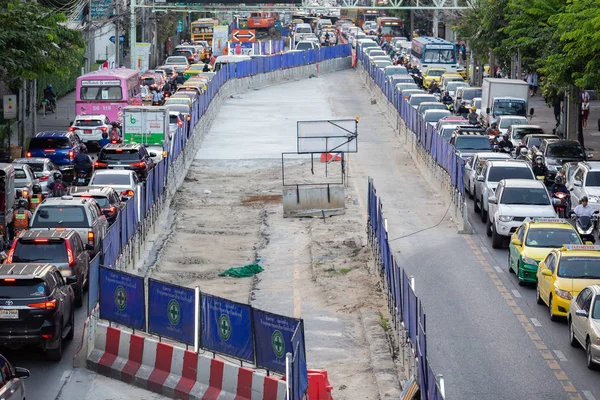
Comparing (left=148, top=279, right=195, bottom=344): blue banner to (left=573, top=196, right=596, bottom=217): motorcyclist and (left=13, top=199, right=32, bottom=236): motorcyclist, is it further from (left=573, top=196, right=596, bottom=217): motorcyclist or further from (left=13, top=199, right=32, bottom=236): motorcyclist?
(left=573, top=196, right=596, bottom=217): motorcyclist

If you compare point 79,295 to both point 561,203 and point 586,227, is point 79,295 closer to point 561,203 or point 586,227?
point 586,227

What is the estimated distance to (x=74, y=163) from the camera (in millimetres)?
40938

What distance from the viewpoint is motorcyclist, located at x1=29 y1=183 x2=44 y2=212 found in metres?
34.2

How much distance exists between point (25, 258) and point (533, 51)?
3084 cm

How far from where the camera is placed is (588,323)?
2106 centimetres

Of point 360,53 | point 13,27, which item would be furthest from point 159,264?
point 360,53

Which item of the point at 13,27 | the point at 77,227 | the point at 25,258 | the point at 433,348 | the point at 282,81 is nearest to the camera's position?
the point at 433,348

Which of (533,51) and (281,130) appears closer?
(533,51)

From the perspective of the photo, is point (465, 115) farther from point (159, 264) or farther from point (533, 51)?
point (159, 264)

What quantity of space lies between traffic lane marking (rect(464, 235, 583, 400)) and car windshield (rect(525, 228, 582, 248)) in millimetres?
1118

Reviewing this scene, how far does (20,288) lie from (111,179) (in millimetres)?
15369

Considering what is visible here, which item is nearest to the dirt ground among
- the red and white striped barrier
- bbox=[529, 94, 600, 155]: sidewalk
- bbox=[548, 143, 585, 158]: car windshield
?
the red and white striped barrier

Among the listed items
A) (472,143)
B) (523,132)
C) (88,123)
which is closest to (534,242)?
(472,143)

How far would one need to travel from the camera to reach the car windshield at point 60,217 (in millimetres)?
27203
